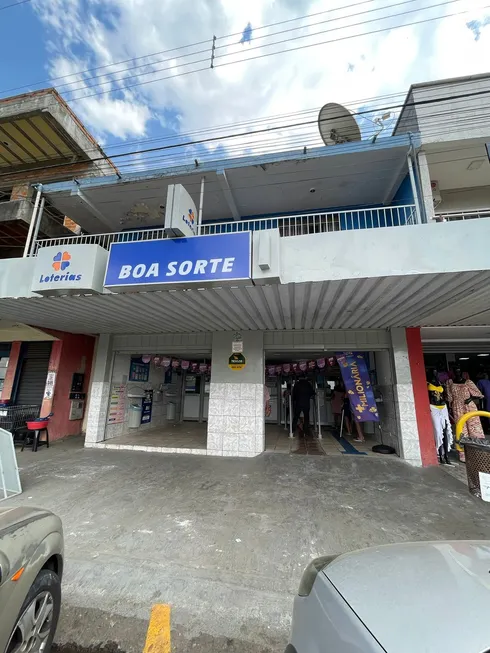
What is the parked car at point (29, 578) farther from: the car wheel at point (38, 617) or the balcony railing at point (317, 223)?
the balcony railing at point (317, 223)

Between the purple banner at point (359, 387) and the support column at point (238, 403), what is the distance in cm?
217

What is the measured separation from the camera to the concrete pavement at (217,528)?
2201mm

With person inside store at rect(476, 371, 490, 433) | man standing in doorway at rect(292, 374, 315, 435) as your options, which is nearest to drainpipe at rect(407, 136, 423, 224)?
person inside store at rect(476, 371, 490, 433)

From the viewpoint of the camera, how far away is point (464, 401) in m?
6.56

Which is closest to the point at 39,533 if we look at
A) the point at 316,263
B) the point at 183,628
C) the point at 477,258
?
the point at 183,628

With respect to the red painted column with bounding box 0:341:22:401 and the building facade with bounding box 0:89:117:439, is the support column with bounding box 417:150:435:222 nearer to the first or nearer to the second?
the building facade with bounding box 0:89:117:439

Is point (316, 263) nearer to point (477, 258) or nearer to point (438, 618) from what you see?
point (477, 258)

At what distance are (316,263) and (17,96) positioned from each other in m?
10.5

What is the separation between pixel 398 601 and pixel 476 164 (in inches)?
345

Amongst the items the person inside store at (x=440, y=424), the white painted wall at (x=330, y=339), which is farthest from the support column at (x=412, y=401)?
the white painted wall at (x=330, y=339)

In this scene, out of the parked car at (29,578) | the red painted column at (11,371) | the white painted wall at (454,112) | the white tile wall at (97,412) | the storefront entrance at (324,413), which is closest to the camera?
the parked car at (29,578)

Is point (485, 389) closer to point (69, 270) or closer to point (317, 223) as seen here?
point (317, 223)

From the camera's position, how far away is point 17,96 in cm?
845

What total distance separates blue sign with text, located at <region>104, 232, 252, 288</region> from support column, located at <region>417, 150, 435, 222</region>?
12.6 ft
